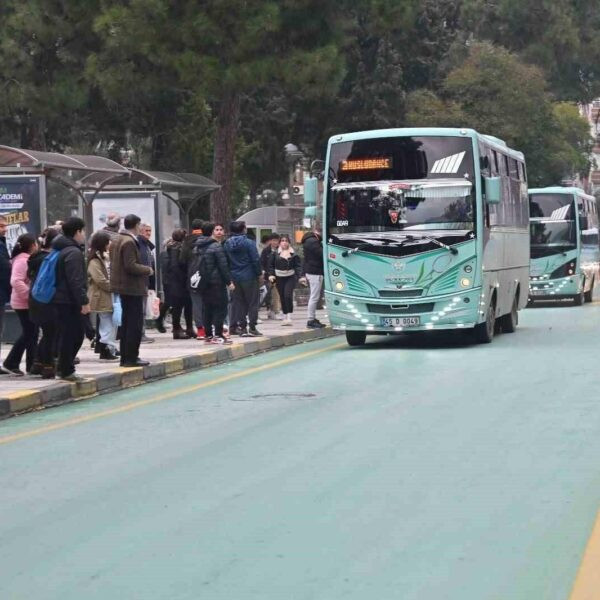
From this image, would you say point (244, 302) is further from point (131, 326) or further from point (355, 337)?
point (131, 326)

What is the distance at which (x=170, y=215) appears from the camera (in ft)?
95.2

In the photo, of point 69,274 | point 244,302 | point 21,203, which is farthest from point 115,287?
point 244,302

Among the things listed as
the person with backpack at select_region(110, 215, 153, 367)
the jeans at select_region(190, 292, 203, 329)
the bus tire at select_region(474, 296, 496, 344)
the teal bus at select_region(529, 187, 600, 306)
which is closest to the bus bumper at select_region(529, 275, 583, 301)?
the teal bus at select_region(529, 187, 600, 306)

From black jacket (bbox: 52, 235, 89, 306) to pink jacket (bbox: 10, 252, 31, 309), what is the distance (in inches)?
45.6

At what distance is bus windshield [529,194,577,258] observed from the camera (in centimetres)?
3881

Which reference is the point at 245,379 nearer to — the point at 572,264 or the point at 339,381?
the point at 339,381

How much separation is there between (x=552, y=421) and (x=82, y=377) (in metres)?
5.96

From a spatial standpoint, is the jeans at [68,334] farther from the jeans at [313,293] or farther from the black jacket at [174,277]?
the jeans at [313,293]

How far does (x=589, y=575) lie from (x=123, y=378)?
35.7 feet

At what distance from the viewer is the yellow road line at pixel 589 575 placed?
658 centimetres

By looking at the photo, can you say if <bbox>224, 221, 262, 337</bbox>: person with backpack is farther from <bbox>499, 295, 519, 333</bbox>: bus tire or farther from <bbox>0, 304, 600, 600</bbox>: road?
<bbox>0, 304, 600, 600</bbox>: road

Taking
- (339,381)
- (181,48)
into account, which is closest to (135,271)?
(339,381)

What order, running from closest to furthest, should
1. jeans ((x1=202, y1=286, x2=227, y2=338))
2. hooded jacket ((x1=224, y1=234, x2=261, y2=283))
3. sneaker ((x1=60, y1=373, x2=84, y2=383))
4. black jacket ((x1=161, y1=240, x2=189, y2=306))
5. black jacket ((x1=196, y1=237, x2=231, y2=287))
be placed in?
1. sneaker ((x1=60, y1=373, x2=84, y2=383))
2. black jacket ((x1=196, y1=237, x2=231, y2=287))
3. jeans ((x1=202, y1=286, x2=227, y2=338))
4. black jacket ((x1=161, y1=240, x2=189, y2=306))
5. hooded jacket ((x1=224, y1=234, x2=261, y2=283))

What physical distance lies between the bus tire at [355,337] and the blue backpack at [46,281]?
7.74 meters
